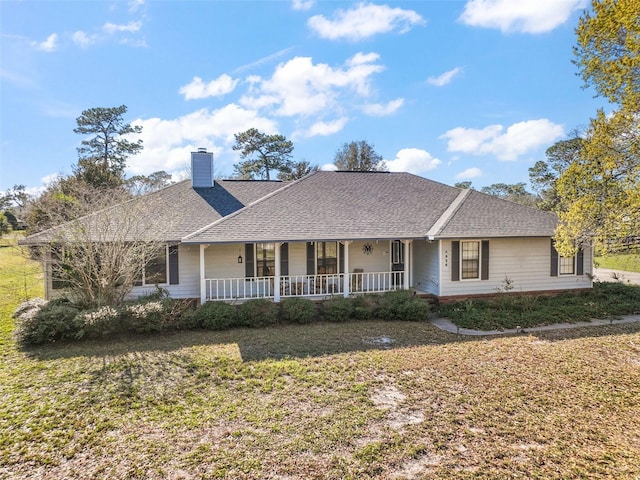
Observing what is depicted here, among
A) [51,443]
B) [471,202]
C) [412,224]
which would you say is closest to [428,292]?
[412,224]

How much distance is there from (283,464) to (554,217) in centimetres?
1429

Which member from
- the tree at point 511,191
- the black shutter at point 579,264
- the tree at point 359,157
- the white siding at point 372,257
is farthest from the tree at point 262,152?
the tree at point 511,191

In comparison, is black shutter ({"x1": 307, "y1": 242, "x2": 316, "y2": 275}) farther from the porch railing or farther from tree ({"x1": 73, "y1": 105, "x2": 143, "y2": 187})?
tree ({"x1": 73, "y1": 105, "x2": 143, "y2": 187})

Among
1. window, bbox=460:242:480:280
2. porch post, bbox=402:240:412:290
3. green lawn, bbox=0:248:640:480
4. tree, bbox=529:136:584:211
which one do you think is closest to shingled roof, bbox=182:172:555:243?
porch post, bbox=402:240:412:290

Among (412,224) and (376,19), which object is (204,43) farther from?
(412,224)

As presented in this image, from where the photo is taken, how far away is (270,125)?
3591 centimetres

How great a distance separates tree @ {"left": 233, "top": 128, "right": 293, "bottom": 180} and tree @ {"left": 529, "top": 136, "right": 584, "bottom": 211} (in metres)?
26.6

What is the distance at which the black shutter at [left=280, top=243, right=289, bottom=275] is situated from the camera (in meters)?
12.4

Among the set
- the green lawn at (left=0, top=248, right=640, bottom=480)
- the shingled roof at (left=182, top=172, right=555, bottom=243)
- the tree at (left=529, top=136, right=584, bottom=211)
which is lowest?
the green lawn at (left=0, top=248, right=640, bottom=480)

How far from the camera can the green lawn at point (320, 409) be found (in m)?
4.11

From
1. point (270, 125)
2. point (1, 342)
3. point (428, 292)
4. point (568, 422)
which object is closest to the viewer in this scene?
point (568, 422)

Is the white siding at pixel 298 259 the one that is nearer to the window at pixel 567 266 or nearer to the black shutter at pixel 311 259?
the black shutter at pixel 311 259

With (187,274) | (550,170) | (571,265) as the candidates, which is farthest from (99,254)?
(550,170)

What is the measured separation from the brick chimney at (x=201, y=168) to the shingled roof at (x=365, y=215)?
372 centimetres
